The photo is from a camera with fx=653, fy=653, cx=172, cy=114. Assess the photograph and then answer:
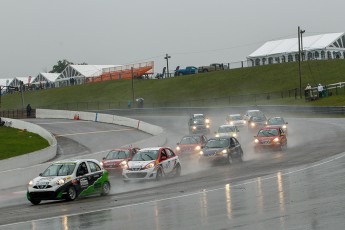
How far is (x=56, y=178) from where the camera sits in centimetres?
2142

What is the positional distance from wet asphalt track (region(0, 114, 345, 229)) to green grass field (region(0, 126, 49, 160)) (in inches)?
455

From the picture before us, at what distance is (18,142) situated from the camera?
46188mm

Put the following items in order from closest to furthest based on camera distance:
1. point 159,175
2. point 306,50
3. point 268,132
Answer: point 159,175, point 268,132, point 306,50

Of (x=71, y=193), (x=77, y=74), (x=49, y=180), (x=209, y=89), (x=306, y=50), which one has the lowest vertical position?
(x=71, y=193)

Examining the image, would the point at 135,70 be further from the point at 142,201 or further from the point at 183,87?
the point at 142,201

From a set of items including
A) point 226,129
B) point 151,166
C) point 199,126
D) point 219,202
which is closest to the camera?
point 219,202

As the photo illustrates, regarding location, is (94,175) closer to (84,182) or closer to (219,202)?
(84,182)

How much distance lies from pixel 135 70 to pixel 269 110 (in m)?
54.1

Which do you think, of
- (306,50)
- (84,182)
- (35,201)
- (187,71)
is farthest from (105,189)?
(187,71)

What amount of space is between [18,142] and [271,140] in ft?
62.4

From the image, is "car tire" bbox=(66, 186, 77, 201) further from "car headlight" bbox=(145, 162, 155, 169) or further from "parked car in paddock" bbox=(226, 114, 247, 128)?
"parked car in paddock" bbox=(226, 114, 247, 128)

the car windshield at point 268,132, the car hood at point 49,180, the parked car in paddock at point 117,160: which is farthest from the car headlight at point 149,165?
the car windshield at point 268,132

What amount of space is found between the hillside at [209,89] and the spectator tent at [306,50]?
27.1ft

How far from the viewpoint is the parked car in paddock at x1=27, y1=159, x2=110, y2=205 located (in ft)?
69.2
